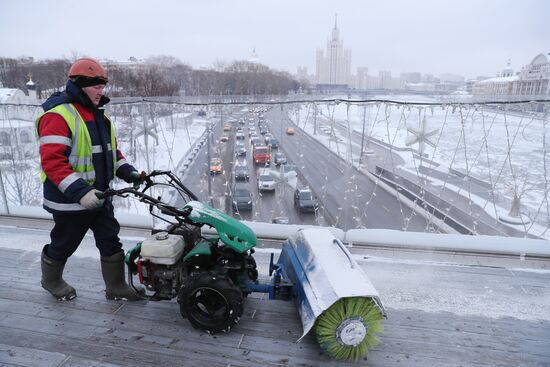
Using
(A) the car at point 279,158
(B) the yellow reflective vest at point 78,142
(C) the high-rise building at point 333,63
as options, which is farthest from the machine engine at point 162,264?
(C) the high-rise building at point 333,63

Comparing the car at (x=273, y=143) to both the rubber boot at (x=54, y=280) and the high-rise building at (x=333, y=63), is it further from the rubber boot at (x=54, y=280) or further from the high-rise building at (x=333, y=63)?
the high-rise building at (x=333, y=63)

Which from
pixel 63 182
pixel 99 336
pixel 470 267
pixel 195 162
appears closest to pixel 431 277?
pixel 470 267

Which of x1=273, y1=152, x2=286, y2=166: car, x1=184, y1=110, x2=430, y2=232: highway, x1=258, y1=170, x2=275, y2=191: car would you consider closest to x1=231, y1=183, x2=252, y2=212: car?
x1=184, y1=110, x2=430, y2=232: highway

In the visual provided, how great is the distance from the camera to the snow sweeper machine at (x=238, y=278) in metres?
2.13

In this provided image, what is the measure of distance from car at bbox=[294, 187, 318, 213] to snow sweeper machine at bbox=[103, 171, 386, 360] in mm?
6786

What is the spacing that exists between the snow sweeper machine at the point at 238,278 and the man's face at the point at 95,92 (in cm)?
64

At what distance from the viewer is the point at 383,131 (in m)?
4.15

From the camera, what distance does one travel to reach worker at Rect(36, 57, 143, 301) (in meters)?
2.20

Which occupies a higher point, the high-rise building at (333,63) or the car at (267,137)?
the high-rise building at (333,63)

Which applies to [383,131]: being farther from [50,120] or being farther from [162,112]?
[50,120]

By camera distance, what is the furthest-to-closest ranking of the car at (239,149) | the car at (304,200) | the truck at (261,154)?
the car at (304,200) → the truck at (261,154) → the car at (239,149)

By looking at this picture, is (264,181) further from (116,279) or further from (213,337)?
(213,337)

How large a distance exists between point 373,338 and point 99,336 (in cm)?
181

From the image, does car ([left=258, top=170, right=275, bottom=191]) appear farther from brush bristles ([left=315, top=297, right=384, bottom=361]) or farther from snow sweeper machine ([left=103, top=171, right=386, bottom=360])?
brush bristles ([left=315, top=297, right=384, bottom=361])
